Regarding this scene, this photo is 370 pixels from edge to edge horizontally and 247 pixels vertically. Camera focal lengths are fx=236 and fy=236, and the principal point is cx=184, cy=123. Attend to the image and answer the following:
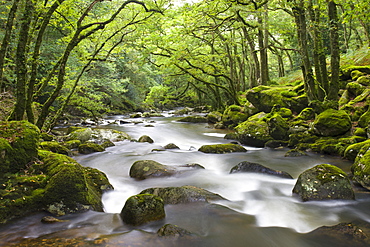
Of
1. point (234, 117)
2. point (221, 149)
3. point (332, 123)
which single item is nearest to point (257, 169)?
point (221, 149)

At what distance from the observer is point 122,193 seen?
555 centimetres

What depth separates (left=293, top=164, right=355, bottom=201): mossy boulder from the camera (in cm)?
481

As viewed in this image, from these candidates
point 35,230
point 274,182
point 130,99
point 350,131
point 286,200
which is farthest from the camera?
point 130,99

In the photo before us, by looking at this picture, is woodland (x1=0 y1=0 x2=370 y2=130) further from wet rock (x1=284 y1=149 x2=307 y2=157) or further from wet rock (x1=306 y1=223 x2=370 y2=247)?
wet rock (x1=306 y1=223 x2=370 y2=247)

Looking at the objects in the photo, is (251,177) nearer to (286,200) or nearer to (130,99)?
(286,200)

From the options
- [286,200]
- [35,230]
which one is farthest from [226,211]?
[35,230]

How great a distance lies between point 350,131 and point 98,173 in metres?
8.49

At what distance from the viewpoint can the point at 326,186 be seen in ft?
16.0

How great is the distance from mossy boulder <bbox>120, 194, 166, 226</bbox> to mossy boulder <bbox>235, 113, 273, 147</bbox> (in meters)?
7.64

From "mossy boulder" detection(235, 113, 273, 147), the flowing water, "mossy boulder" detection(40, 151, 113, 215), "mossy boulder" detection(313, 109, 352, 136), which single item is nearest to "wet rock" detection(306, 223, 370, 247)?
the flowing water

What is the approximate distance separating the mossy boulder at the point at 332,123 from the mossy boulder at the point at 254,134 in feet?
7.24

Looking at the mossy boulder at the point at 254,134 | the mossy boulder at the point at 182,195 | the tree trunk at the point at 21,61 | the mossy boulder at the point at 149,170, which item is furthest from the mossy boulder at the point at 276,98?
the tree trunk at the point at 21,61

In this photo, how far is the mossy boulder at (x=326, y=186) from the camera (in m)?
4.81

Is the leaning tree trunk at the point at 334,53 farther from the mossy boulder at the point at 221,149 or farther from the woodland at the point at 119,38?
the mossy boulder at the point at 221,149
